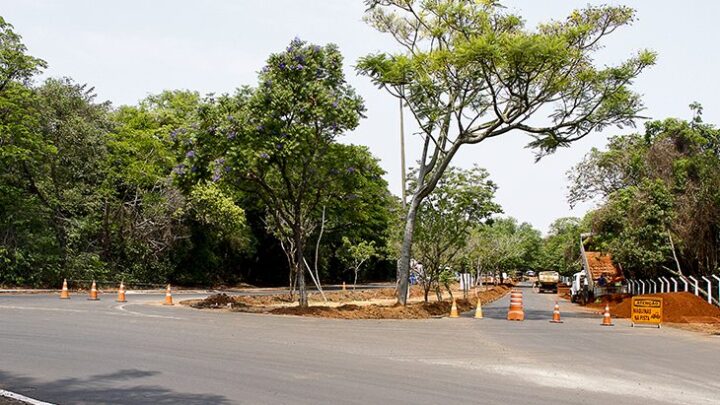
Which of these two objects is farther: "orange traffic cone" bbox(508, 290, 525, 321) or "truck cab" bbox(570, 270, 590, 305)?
"truck cab" bbox(570, 270, 590, 305)

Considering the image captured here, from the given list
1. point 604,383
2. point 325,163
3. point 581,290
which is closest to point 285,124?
point 325,163

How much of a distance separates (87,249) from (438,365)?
1390 inches

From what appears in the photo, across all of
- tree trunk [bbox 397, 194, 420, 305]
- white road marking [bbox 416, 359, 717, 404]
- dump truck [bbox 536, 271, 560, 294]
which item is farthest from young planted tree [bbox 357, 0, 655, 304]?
dump truck [bbox 536, 271, 560, 294]

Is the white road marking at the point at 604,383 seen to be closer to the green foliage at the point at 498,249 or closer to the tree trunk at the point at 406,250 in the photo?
the tree trunk at the point at 406,250

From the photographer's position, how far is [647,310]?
22953 mm

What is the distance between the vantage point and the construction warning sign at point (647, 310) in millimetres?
22641

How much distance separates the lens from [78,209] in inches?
1624

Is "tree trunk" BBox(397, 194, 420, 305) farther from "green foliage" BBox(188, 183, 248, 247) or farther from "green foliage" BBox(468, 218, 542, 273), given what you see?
"green foliage" BBox(188, 183, 248, 247)

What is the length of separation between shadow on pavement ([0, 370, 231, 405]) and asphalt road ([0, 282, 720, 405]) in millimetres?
22

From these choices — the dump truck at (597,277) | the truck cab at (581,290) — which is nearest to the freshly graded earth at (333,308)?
the dump truck at (597,277)

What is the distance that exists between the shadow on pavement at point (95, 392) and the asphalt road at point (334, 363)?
0.07 feet

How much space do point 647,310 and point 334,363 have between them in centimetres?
1515

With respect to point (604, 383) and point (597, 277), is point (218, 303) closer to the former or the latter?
point (604, 383)

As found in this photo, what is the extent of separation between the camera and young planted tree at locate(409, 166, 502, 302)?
1101 inches
